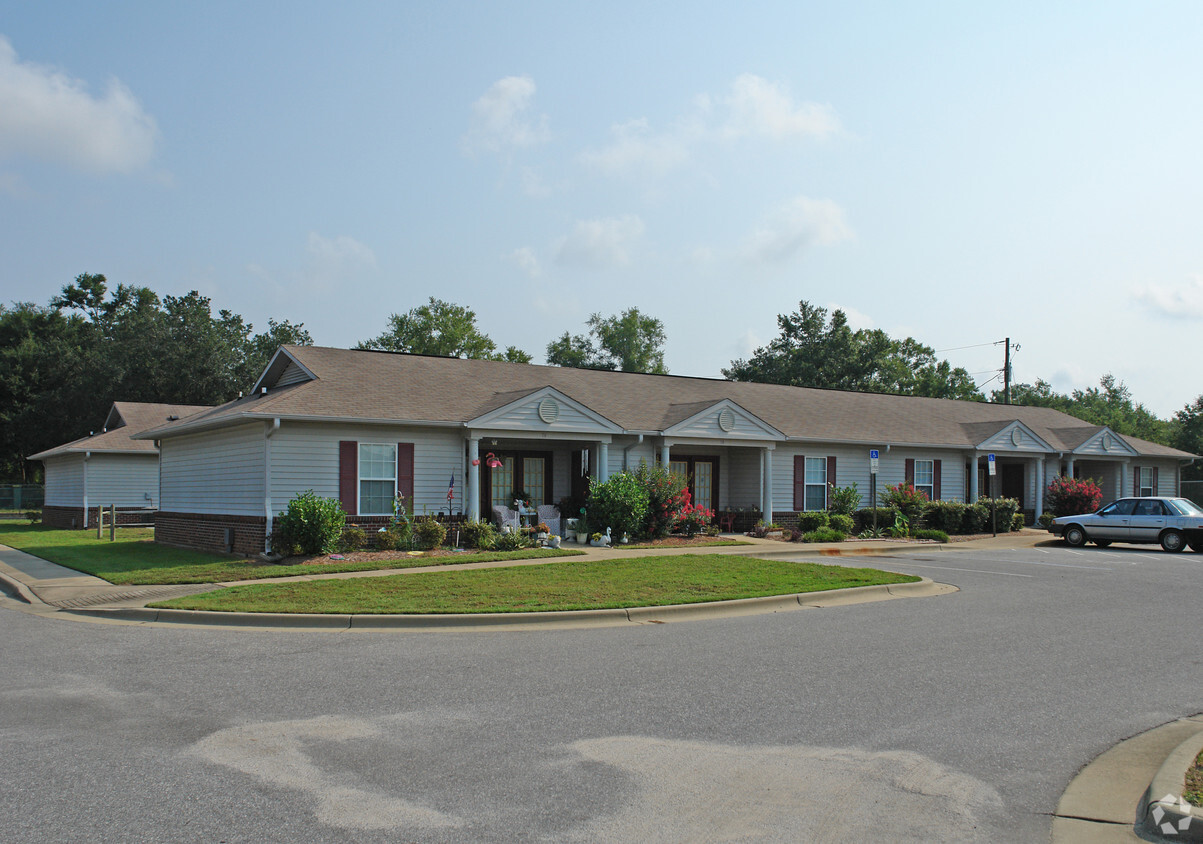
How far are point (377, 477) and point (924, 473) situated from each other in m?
19.4

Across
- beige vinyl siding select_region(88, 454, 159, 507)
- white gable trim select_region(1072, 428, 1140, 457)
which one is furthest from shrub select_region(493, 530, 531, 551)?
white gable trim select_region(1072, 428, 1140, 457)

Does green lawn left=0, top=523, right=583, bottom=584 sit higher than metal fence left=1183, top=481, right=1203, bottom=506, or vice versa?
metal fence left=1183, top=481, right=1203, bottom=506

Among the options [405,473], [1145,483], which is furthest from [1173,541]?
[405,473]

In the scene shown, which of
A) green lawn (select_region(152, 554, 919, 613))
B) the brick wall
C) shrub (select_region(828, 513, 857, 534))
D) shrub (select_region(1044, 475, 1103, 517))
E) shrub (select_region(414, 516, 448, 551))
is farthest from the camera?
shrub (select_region(1044, 475, 1103, 517))

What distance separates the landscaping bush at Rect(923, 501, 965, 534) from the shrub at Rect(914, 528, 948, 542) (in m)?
1.80

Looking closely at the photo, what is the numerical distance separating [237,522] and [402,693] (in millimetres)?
14625

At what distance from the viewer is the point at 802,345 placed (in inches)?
2381

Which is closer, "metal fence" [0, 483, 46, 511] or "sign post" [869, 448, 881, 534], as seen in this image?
"sign post" [869, 448, 881, 534]

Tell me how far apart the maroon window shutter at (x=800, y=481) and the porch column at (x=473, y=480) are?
1108 cm

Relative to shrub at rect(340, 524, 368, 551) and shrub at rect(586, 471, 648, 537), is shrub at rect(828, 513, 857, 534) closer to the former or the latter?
shrub at rect(586, 471, 648, 537)

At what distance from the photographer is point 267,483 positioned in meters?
19.8

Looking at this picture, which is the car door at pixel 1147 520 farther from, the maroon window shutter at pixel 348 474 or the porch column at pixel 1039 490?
the maroon window shutter at pixel 348 474

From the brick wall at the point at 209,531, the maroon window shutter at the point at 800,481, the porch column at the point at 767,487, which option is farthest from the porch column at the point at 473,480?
the maroon window shutter at the point at 800,481

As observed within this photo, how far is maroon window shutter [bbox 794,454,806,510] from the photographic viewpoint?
93.7ft
